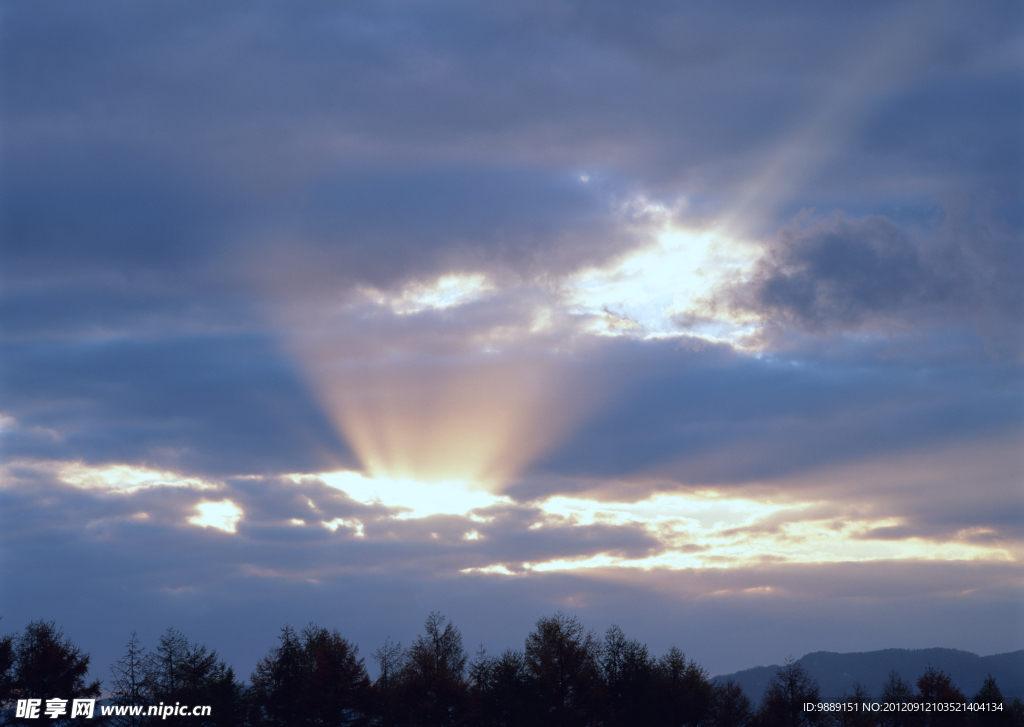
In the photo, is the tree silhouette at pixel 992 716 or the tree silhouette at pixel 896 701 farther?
the tree silhouette at pixel 896 701

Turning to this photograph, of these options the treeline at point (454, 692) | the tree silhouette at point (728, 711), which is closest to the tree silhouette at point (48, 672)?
the treeline at point (454, 692)

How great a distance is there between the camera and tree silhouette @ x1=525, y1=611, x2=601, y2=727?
307 ft

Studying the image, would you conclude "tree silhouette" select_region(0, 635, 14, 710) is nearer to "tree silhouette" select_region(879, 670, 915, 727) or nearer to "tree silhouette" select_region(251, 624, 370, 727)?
"tree silhouette" select_region(251, 624, 370, 727)

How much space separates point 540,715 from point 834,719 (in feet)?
118

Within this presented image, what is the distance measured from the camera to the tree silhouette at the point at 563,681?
93688 millimetres

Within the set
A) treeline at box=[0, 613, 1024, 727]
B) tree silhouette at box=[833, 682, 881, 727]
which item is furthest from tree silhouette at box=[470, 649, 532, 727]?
tree silhouette at box=[833, 682, 881, 727]

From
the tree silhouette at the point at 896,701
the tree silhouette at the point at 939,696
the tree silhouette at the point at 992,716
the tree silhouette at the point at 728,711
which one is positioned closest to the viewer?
the tree silhouette at the point at 992,716

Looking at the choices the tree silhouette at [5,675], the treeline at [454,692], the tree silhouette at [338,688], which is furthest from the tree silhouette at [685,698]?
the tree silhouette at [5,675]

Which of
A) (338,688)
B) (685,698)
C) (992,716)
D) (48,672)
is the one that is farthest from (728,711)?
(48,672)

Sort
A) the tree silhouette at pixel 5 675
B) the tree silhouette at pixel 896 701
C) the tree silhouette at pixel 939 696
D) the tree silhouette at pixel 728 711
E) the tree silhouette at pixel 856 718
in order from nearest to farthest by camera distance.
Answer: the tree silhouette at pixel 5 675, the tree silhouette at pixel 939 696, the tree silhouette at pixel 856 718, the tree silhouette at pixel 896 701, the tree silhouette at pixel 728 711

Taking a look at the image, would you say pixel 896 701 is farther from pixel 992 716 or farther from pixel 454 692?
pixel 454 692

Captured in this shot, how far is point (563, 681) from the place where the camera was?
312ft

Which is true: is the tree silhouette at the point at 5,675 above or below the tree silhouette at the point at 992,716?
above

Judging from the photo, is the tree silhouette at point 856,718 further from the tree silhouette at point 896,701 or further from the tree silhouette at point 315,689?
the tree silhouette at point 315,689
